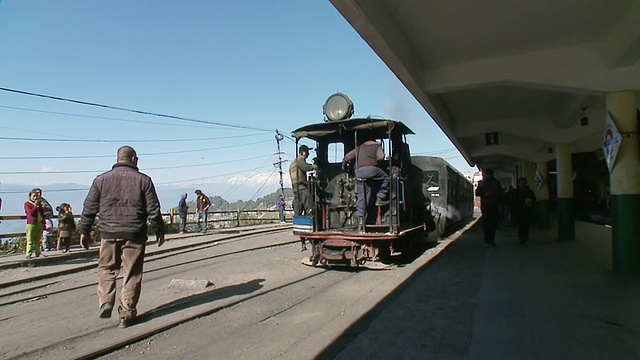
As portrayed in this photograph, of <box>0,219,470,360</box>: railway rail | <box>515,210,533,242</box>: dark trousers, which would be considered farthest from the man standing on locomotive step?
<box>515,210,533,242</box>: dark trousers

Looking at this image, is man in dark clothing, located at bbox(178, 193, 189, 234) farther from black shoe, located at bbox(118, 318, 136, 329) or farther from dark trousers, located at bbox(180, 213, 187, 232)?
black shoe, located at bbox(118, 318, 136, 329)

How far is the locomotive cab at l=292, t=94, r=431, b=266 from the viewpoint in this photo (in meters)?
7.98

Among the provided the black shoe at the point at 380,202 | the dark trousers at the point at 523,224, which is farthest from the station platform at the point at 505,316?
the dark trousers at the point at 523,224

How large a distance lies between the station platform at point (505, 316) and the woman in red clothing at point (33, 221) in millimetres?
8992

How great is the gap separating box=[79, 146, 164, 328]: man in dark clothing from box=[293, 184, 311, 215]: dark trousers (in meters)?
4.05

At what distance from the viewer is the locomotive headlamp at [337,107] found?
337 inches

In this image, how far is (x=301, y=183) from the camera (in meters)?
8.84

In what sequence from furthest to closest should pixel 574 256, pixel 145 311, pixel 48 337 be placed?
pixel 574 256, pixel 145 311, pixel 48 337

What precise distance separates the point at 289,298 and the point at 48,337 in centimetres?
289

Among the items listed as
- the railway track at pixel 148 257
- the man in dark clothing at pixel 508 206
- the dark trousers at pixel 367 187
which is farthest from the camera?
the man in dark clothing at pixel 508 206

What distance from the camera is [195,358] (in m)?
3.82

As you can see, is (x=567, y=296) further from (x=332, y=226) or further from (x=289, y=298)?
(x=332, y=226)

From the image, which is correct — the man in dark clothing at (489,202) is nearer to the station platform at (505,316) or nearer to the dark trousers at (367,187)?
the station platform at (505,316)

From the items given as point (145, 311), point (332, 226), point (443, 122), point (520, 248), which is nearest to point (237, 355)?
point (145, 311)
